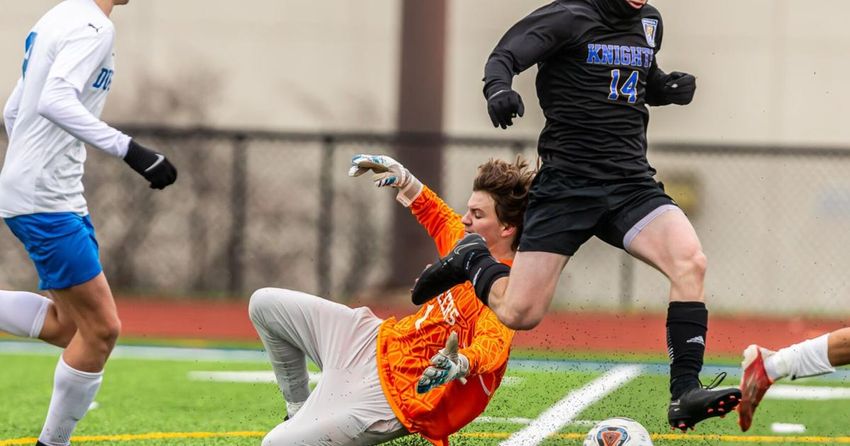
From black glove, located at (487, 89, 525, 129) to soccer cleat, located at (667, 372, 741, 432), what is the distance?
4.22 ft

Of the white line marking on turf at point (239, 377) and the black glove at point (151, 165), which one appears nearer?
the black glove at point (151, 165)

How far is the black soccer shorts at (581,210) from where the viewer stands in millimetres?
5750

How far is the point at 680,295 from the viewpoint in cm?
559

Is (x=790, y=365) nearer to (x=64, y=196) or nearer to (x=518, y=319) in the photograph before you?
(x=518, y=319)

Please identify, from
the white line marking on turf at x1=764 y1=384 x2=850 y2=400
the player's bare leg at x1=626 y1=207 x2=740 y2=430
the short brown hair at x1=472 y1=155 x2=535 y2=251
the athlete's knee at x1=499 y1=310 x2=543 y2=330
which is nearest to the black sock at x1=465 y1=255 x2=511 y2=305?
the athlete's knee at x1=499 y1=310 x2=543 y2=330

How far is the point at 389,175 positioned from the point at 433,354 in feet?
3.09

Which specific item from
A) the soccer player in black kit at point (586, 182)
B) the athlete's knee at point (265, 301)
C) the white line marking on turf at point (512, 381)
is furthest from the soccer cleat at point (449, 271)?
the white line marking on turf at point (512, 381)

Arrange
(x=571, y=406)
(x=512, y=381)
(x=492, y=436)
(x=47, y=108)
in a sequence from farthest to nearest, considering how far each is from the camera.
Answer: (x=512, y=381), (x=571, y=406), (x=492, y=436), (x=47, y=108)

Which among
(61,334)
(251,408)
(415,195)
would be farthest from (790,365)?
(251,408)

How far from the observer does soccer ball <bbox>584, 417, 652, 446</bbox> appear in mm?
5551

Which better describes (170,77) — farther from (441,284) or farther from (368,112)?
(441,284)

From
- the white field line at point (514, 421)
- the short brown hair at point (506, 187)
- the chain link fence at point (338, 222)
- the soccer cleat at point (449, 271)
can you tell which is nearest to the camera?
the soccer cleat at point (449, 271)

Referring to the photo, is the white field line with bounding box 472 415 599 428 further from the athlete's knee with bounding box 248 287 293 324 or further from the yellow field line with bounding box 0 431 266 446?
the athlete's knee with bounding box 248 287 293 324

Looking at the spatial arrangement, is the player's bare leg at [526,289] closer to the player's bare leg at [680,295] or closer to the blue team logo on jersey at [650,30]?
the player's bare leg at [680,295]
